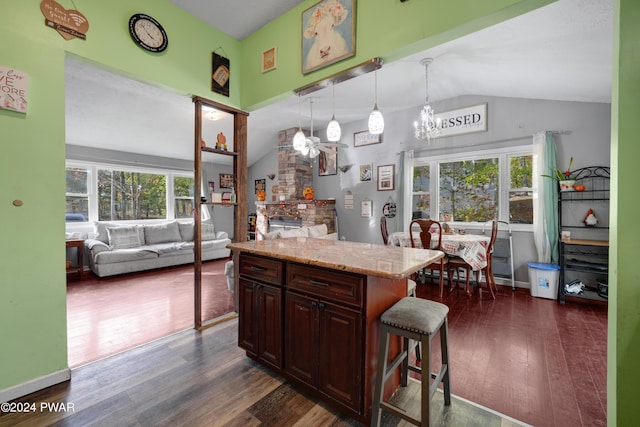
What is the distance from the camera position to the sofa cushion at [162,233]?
574 cm

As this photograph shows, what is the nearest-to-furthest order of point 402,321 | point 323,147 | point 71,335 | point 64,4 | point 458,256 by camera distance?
point 402,321
point 64,4
point 71,335
point 458,256
point 323,147

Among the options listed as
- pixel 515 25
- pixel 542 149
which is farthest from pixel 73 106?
pixel 542 149

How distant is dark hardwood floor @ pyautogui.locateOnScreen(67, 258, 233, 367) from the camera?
8.24 feet

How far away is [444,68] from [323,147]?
1879 mm

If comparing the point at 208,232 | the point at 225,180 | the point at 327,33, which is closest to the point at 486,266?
the point at 327,33

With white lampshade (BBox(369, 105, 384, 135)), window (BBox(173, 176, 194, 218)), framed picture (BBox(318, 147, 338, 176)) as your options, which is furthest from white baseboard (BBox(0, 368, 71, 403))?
window (BBox(173, 176, 194, 218))

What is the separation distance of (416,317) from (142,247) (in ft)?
18.1

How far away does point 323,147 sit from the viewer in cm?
429

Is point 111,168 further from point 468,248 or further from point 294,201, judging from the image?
point 468,248

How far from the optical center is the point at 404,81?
3.89m

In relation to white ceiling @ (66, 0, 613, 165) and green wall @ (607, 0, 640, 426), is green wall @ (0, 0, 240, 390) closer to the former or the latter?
white ceiling @ (66, 0, 613, 165)

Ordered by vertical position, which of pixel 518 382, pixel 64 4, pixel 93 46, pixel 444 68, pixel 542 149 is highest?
pixel 444 68

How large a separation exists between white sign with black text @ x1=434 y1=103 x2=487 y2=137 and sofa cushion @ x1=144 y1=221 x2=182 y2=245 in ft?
18.3

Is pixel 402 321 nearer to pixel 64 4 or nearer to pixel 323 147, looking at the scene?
pixel 64 4
